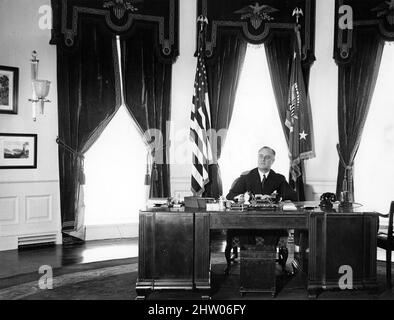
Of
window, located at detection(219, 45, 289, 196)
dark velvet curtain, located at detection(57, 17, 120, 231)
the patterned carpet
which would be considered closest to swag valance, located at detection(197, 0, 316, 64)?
window, located at detection(219, 45, 289, 196)

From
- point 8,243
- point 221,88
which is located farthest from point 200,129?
point 8,243

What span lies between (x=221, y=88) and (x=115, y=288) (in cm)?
379

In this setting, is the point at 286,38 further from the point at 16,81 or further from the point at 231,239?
the point at 16,81

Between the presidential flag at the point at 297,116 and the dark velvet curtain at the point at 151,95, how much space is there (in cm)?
193

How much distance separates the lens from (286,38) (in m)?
7.37

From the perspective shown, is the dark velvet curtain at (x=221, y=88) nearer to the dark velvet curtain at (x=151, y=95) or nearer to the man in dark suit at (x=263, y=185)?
the dark velvet curtain at (x=151, y=95)

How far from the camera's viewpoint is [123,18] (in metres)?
6.92

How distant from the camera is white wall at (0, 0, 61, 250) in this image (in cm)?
655

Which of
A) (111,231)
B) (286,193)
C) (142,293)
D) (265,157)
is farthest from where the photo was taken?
(111,231)

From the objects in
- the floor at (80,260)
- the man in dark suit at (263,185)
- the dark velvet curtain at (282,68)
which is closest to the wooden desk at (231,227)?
the floor at (80,260)

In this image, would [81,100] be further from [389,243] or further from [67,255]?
[389,243]

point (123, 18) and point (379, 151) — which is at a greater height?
point (123, 18)

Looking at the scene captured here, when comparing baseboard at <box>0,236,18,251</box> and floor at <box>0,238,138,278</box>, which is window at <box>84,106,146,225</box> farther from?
baseboard at <box>0,236,18,251</box>

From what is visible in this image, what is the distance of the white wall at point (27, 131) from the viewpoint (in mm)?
6551
